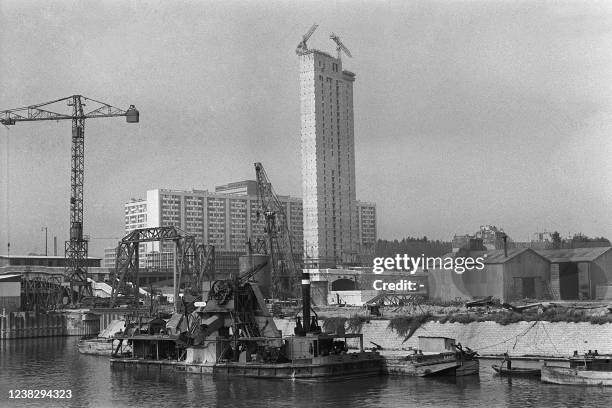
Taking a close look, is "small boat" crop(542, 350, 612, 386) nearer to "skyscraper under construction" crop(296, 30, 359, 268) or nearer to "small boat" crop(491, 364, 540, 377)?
"small boat" crop(491, 364, 540, 377)

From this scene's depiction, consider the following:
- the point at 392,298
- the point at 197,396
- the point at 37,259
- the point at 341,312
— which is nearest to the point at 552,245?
the point at 392,298

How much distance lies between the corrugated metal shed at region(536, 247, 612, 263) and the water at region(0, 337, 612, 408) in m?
33.4

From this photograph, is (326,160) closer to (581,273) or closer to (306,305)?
(581,273)

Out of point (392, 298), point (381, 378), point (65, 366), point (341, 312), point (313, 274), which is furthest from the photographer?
point (313, 274)

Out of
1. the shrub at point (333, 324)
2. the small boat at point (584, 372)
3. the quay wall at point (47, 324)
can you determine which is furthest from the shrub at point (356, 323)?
the quay wall at point (47, 324)

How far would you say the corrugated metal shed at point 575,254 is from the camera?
88562mm

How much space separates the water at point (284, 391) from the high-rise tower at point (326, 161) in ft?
357

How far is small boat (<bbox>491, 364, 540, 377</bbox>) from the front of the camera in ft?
172

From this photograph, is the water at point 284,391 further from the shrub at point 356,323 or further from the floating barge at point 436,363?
the shrub at point 356,323

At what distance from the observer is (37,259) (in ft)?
529

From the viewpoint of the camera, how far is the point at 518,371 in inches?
2084

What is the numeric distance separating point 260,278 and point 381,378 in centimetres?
6609

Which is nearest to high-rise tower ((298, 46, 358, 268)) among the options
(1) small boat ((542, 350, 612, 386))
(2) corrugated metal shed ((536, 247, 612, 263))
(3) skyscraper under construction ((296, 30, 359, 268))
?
(3) skyscraper under construction ((296, 30, 359, 268))

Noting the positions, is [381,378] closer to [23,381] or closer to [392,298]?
[23,381]
